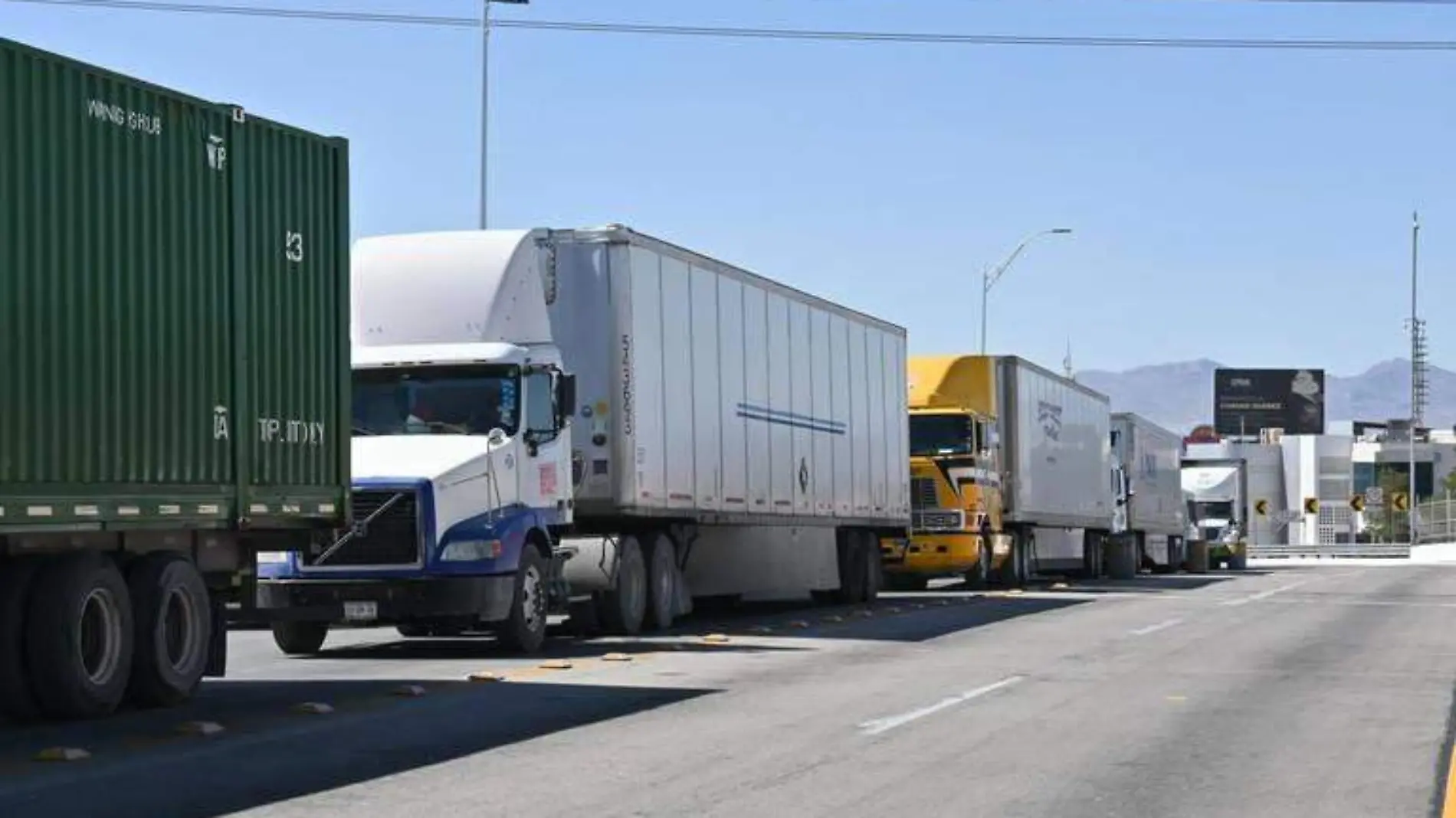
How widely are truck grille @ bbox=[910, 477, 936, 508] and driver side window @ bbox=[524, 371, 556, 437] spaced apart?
1768cm

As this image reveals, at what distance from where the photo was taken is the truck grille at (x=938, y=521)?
124 ft

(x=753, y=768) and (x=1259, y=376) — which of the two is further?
(x=1259, y=376)

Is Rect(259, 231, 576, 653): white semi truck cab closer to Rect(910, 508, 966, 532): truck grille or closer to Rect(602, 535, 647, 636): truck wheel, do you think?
Rect(602, 535, 647, 636): truck wheel

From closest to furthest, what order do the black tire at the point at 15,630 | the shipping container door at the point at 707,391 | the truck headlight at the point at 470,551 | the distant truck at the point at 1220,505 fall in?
1. the black tire at the point at 15,630
2. the truck headlight at the point at 470,551
3. the shipping container door at the point at 707,391
4. the distant truck at the point at 1220,505

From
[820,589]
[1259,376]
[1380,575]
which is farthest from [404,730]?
[1259,376]

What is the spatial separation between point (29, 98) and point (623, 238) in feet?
33.7

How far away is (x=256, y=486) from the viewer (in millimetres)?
15258

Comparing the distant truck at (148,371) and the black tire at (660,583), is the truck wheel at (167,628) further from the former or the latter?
the black tire at (660,583)

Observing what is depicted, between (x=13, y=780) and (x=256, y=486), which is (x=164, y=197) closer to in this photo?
(x=256, y=486)

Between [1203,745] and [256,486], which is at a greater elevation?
[256,486]

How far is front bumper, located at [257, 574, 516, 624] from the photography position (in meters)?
19.0

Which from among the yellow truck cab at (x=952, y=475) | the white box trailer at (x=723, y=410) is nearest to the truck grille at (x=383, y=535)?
the white box trailer at (x=723, y=410)

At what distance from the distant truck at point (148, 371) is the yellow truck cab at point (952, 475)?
73.0 ft

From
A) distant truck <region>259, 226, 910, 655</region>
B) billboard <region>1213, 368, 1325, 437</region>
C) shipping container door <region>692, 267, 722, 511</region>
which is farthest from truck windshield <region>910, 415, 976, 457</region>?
billboard <region>1213, 368, 1325, 437</region>
